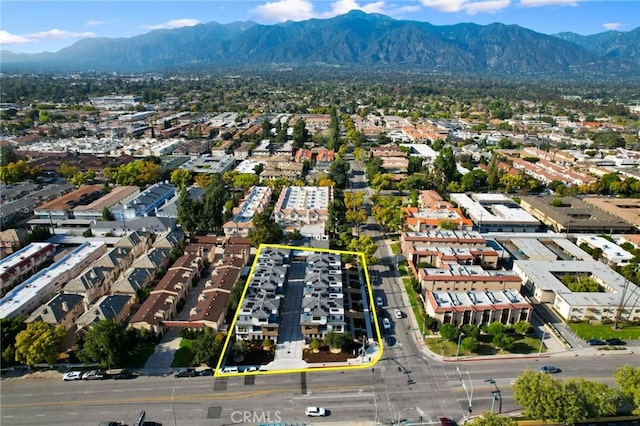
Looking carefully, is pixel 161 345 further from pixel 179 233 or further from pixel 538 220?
pixel 538 220

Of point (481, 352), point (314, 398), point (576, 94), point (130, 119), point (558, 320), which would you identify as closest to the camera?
point (314, 398)

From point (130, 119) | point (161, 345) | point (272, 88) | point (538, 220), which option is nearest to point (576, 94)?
point (272, 88)

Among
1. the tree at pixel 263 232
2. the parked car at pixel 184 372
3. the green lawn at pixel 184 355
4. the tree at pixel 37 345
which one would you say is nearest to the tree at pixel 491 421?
the parked car at pixel 184 372

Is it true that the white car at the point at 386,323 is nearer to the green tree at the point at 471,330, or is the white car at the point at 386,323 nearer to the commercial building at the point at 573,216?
the green tree at the point at 471,330

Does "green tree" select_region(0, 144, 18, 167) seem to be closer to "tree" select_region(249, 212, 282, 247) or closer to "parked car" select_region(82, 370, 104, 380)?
"tree" select_region(249, 212, 282, 247)

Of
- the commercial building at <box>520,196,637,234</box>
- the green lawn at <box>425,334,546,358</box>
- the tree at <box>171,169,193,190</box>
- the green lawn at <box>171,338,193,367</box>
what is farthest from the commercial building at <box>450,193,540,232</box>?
the tree at <box>171,169,193,190</box>

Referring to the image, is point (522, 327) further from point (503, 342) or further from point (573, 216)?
point (573, 216)

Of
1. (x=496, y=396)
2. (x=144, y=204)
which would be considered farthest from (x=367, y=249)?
(x=144, y=204)

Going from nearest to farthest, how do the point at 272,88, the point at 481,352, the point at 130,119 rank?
1. the point at 481,352
2. the point at 130,119
3. the point at 272,88
